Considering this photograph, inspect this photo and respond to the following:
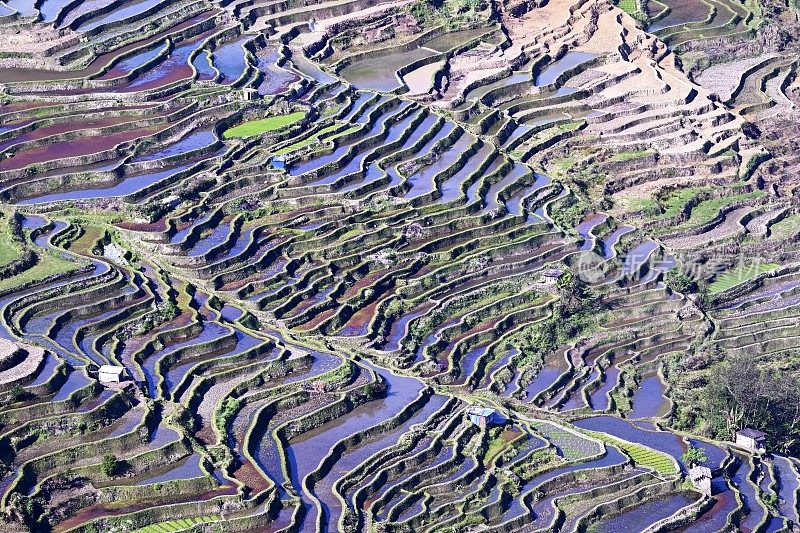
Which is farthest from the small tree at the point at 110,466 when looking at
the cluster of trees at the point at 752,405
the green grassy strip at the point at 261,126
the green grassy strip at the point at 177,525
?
the green grassy strip at the point at 261,126


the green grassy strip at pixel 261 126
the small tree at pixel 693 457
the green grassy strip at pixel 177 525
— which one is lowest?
the small tree at pixel 693 457

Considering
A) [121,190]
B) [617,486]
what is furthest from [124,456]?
[121,190]

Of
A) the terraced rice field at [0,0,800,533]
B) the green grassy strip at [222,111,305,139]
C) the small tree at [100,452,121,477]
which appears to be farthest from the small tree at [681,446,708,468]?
the green grassy strip at [222,111,305,139]

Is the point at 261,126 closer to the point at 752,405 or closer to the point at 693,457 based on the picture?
the point at 752,405

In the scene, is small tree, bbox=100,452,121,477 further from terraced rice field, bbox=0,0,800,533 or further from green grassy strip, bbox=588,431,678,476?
green grassy strip, bbox=588,431,678,476

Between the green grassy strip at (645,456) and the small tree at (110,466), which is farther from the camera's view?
the green grassy strip at (645,456)

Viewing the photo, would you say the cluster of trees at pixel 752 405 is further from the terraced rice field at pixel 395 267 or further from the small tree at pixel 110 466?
the small tree at pixel 110 466
